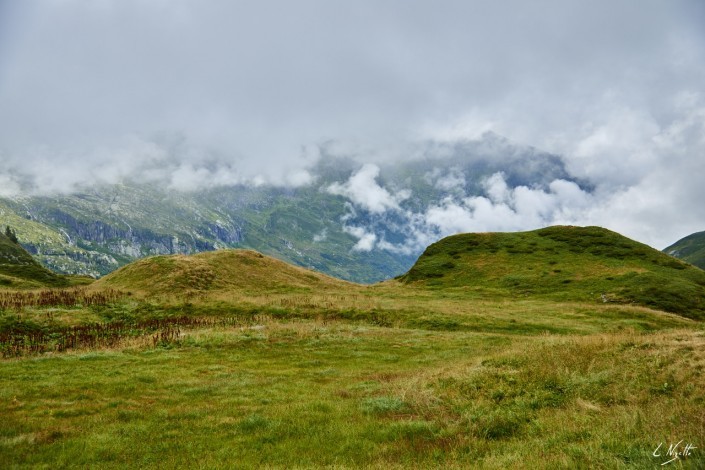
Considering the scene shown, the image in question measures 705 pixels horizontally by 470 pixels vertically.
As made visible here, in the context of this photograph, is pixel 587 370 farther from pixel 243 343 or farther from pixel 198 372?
pixel 243 343

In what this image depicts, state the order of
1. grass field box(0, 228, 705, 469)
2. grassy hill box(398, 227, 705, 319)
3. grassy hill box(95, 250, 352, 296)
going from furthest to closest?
1. grassy hill box(398, 227, 705, 319)
2. grassy hill box(95, 250, 352, 296)
3. grass field box(0, 228, 705, 469)

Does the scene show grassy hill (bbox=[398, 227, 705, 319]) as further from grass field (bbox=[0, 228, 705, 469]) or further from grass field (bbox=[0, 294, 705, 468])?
grass field (bbox=[0, 294, 705, 468])

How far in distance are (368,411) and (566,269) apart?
79.4 m

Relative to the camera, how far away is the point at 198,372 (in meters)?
22.5

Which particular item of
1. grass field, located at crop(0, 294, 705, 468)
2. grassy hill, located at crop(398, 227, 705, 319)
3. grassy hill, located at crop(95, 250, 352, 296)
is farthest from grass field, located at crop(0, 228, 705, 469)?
grassy hill, located at crop(398, 227, 705, 319)

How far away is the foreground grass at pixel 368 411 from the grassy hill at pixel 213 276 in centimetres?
3862

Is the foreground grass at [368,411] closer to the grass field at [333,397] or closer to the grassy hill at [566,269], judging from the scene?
the grass field at [333,397]

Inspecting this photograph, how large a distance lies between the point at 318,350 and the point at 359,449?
19.7 metres

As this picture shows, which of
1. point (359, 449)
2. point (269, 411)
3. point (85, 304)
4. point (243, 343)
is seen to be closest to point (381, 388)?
point (269, 411)

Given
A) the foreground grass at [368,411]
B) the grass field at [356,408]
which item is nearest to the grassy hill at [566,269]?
the grass field at [356,408]

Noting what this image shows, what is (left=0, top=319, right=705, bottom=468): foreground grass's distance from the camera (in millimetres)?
10078

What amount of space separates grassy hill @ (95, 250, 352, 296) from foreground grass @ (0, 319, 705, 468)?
3862 centimetres

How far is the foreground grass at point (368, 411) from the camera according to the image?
10078mm

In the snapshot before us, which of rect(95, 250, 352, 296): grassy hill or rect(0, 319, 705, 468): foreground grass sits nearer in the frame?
rect(0, 319, 705, 468): foreground grass
